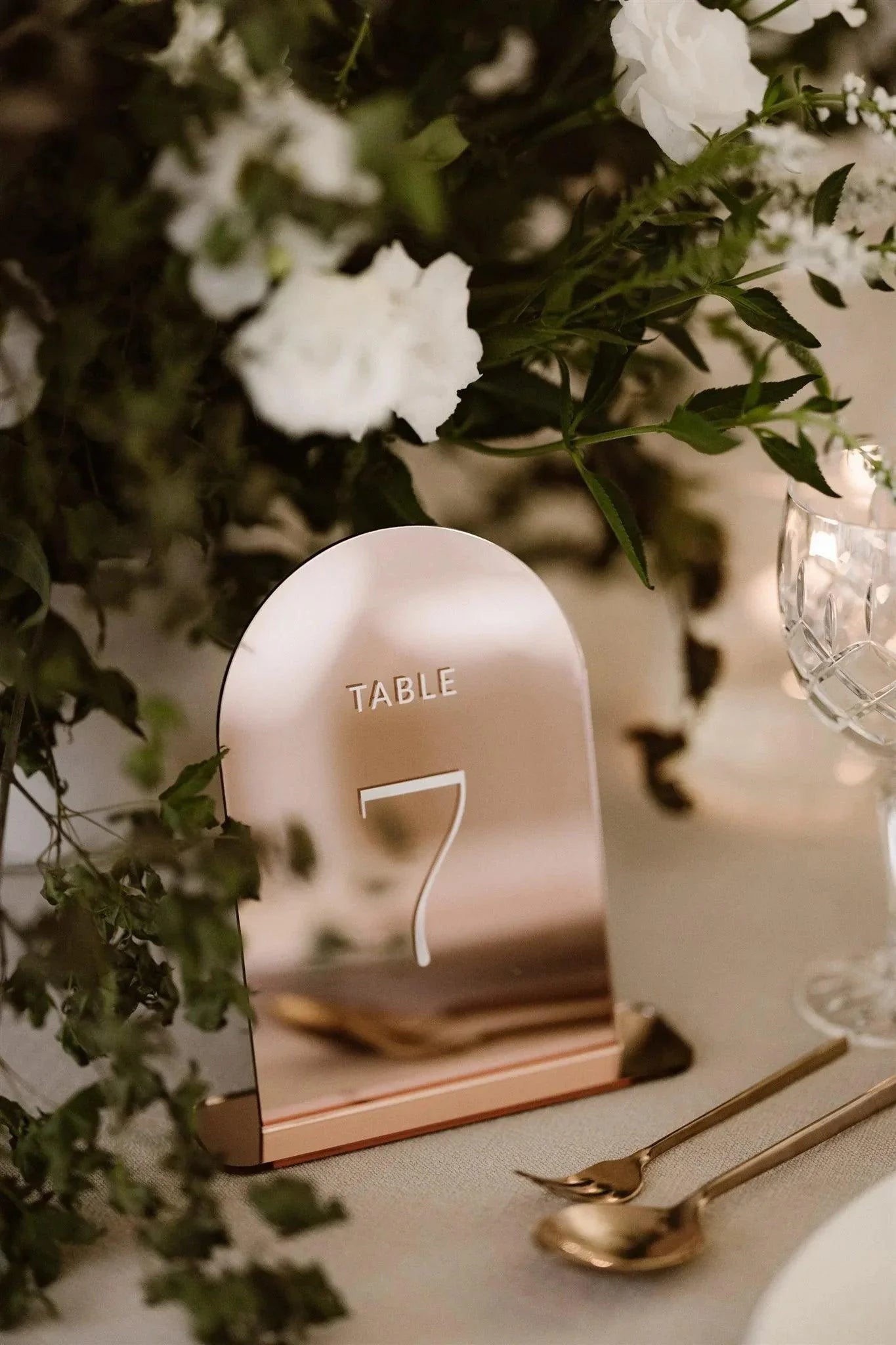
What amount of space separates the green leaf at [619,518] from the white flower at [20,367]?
0.16 m

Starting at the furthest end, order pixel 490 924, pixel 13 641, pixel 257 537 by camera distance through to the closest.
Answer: pixel 257 537
pixel 490 924
pixel 13 641

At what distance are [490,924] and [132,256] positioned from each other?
0.82 ft

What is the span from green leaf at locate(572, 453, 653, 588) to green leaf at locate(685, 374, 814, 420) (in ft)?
0.12

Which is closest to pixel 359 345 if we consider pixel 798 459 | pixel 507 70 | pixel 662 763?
pixel 798 459

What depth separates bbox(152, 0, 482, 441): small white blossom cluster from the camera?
0.31m

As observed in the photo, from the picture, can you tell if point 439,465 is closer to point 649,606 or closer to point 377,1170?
point 649,606

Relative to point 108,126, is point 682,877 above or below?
below

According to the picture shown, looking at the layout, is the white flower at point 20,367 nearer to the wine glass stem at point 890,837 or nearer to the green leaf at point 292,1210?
the green leaf at point 292,1210

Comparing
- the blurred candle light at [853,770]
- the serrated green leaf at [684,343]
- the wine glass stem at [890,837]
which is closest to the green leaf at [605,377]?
the serrated green leaf at [684,343]

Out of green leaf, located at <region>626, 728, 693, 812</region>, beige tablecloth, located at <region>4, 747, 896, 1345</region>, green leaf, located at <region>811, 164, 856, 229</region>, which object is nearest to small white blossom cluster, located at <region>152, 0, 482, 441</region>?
green leaf, located at <region>811, 164, 856, 229</region>

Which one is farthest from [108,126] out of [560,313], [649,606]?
[649,606]

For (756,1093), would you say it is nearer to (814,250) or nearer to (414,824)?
(414,824)

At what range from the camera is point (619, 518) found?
40cm

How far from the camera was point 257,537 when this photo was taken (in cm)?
61
